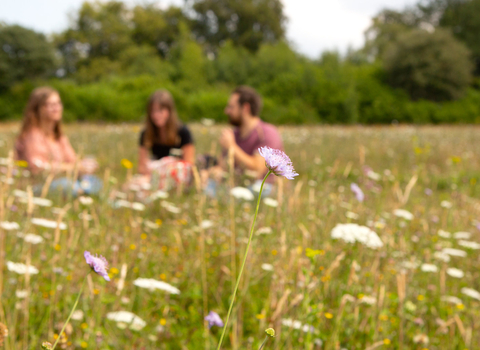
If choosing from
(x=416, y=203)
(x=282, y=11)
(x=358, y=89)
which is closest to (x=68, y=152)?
(x=416, y=203)

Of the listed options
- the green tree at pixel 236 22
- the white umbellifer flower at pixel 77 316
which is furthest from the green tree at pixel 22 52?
the white umbellifer flower at pixel 77 316

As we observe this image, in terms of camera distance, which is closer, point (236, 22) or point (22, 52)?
point (22, 52)

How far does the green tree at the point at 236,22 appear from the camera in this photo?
34781 mm

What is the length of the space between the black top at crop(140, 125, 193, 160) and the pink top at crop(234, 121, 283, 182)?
604mm

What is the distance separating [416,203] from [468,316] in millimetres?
1714

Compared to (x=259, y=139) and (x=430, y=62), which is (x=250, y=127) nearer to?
(x=259, y=139)

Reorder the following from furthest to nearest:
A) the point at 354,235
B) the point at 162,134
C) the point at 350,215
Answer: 1. the point at 162,134
2. the point at 350,215
3. the point at 354,235

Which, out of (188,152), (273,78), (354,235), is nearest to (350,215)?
(354,235)

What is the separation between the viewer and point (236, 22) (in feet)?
117

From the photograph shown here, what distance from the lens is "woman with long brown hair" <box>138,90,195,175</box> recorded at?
462cm

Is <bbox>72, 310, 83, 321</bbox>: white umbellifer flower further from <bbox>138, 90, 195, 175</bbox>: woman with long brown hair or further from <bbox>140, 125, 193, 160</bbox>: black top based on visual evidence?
<bbox>140, 125, 193, 160</bbox>: black top

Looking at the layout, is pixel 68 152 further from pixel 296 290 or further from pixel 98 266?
pixel 98 266

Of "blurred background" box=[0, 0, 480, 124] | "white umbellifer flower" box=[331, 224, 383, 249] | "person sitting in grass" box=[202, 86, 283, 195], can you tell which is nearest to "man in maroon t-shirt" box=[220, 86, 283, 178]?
"person sitting in grass" box=[202, 86, 283, 195]

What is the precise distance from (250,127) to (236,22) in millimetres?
33309
